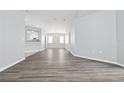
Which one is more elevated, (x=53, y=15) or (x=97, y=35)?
(x=53, y=15)

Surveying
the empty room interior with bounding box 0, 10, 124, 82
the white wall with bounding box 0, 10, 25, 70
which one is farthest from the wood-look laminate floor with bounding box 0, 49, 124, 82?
the white wall with bounding box 0, 10, 25, 70

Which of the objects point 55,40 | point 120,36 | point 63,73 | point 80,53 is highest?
point 55,40

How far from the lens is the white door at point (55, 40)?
639 inches

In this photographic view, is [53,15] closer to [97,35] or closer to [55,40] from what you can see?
[97,35]

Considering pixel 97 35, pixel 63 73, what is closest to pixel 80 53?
pixel 97 35

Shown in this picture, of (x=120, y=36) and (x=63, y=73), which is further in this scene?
(x=120, y=36)

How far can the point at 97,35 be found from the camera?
506 centimetres

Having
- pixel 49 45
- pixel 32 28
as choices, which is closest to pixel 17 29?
pixel 32 28

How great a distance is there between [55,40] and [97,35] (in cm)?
1150

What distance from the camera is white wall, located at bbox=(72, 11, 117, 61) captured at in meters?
4.33

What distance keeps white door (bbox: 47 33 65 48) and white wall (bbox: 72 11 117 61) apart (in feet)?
32.2

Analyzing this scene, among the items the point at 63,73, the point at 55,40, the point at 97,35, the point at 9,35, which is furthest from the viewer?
Answer: the point at 55,40
